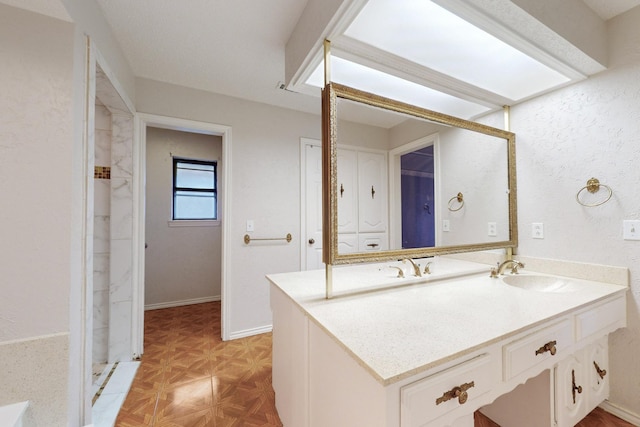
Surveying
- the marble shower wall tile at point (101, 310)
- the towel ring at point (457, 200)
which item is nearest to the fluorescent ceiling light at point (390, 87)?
the towel ring at point (457, 200)

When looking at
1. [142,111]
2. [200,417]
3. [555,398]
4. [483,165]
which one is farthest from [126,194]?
[555,398]

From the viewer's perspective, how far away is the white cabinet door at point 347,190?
1.34 meters

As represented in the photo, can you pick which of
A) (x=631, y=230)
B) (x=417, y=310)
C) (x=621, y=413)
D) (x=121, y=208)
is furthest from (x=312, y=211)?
(x=621, y=413)

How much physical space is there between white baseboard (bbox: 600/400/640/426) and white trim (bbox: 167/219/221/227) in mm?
3984

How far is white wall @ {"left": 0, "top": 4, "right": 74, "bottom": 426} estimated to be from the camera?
3.31ft

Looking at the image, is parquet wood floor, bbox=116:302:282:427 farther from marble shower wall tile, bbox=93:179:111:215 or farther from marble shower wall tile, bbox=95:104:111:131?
marble shower wall tile, bbox=95:104:111:131

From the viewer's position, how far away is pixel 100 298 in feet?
6.45

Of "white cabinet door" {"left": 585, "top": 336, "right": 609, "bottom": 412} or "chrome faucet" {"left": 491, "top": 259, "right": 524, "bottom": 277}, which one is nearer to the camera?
"white cabinet door" {"left": 585, "top": 336, "right": 609, "bottom": 412}

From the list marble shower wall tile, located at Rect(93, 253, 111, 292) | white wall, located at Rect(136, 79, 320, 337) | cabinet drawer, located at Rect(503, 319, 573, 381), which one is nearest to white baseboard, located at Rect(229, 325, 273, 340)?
white wall, located at Rect(136, 79, 320, 337)

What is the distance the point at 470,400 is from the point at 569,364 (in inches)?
34.0

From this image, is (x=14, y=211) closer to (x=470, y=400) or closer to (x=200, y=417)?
(x=200, y=417)

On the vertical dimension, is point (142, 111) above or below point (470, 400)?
above

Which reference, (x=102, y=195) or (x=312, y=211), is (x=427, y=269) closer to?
(x=312, y=211)

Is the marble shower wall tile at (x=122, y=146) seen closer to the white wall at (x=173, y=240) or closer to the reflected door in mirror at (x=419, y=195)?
the white wall at (x=173, y=240)
